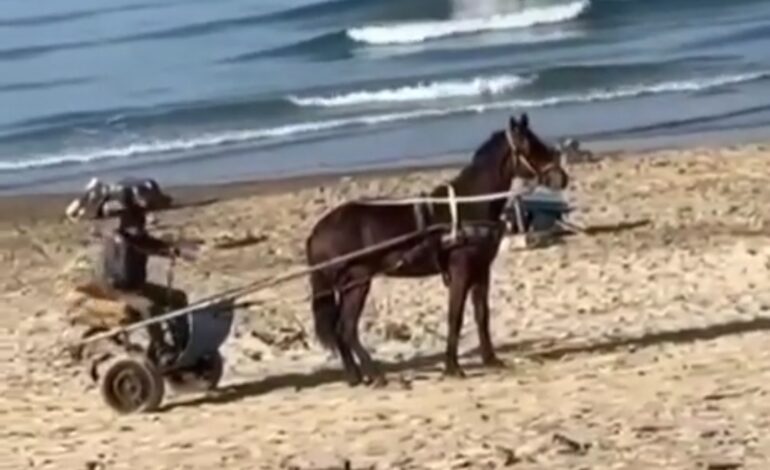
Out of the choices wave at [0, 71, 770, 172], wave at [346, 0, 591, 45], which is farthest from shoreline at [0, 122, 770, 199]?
wave at [346, 0, 591, 45]

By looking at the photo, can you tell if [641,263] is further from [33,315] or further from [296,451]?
[296,451]

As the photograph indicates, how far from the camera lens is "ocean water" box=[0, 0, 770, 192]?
27156 millimetres

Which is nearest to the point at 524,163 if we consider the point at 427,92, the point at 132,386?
the point at 132,386

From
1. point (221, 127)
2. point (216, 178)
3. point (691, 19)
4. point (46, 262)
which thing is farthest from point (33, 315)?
point (691, 19)

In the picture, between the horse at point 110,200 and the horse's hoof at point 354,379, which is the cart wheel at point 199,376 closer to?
the horse's hoof at point 354,379

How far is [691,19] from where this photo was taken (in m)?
38.0

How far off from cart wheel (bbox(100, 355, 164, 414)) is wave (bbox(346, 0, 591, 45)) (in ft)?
91.1

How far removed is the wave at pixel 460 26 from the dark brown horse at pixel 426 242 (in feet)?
89.5

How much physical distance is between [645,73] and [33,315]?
17.2 metres

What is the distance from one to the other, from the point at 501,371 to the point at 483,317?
0.34m

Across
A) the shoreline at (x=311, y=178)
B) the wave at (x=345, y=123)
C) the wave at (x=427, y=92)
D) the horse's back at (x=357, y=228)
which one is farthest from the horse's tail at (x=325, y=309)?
the wave at (x=427, y=92)

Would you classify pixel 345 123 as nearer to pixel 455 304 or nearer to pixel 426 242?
pixel 455 304

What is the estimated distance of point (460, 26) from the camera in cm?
4034

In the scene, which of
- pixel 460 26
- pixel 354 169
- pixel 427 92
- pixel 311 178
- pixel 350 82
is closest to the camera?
pixel 311 178
